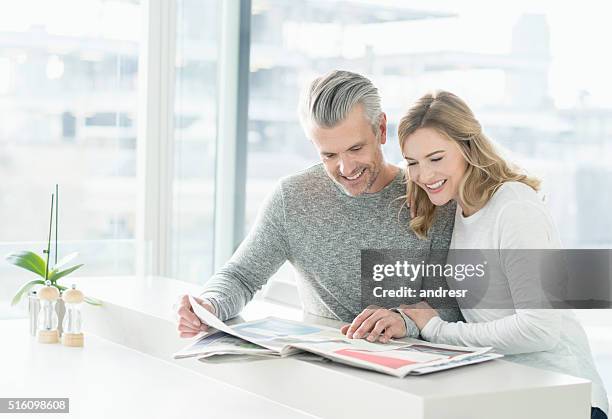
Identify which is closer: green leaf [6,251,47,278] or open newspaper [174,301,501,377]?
open newspaper [174,301,501,377]

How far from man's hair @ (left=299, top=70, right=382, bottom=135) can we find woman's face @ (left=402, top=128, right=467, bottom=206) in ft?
0.45

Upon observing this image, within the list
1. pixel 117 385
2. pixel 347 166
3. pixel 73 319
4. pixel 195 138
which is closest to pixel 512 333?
pixel 347 166

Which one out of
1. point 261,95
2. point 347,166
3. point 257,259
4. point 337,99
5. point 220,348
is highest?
point 261,95

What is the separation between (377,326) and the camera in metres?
1.71

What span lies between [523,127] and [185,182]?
1.55 m

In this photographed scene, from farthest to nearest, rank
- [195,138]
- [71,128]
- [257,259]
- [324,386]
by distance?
[195,138] < [71,128] < [257,259] < [324,386]

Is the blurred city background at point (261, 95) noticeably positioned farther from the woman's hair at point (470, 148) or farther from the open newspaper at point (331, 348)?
the open newspaper at point (331, 348)

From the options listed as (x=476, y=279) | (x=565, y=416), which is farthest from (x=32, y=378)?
(x=565, y=416)

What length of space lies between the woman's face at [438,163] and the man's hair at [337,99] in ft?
0.45

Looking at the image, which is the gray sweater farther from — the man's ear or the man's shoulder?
the man's ear

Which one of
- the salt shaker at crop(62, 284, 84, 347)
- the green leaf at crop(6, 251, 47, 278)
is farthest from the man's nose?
the green leaf at crop(6, 251, 47, 278)

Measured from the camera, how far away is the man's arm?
2.11 meters

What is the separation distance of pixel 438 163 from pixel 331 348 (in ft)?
1.82

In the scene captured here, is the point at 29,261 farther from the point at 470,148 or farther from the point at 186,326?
the point at 470,148
